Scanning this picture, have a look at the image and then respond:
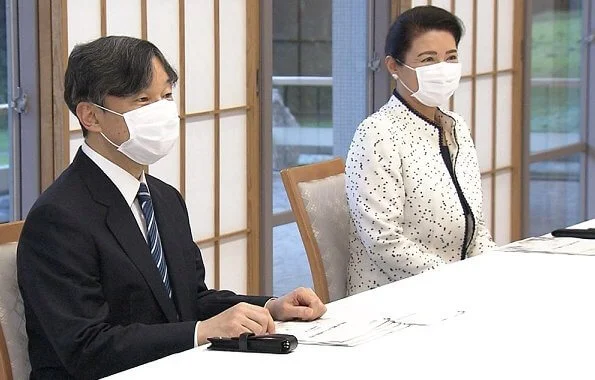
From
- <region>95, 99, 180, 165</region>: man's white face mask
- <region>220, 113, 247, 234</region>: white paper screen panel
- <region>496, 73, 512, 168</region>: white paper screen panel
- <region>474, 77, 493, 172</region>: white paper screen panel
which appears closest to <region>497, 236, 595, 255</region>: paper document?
<region>95, 99, 180, 165</region>: man's white face mask

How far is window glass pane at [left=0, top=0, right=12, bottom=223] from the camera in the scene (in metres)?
3.38

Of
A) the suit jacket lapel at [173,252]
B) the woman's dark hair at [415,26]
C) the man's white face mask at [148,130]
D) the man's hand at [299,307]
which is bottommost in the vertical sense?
the man's hand at [299,307]

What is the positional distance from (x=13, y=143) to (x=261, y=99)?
3.55ft

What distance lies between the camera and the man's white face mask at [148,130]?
230 cm

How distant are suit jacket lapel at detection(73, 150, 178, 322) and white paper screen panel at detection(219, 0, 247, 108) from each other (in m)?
1.82

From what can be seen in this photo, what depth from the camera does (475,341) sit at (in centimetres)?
208

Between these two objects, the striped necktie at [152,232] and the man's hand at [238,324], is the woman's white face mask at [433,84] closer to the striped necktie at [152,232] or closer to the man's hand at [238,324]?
the striped necktie at [152,232]

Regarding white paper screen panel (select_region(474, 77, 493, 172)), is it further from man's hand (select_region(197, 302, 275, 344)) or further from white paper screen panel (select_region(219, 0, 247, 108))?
man's hand (select_region(197, 302, 275, 344))

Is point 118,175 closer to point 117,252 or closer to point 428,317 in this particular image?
point 117,252

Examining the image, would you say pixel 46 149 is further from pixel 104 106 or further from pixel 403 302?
pixel 403 302

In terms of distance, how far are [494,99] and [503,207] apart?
1.81 feet

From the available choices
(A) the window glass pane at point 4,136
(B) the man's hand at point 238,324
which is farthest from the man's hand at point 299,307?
(A) the window glass pane at point 4,136

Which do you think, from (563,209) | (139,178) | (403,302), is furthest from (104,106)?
(563,209)

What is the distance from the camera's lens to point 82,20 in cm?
346
